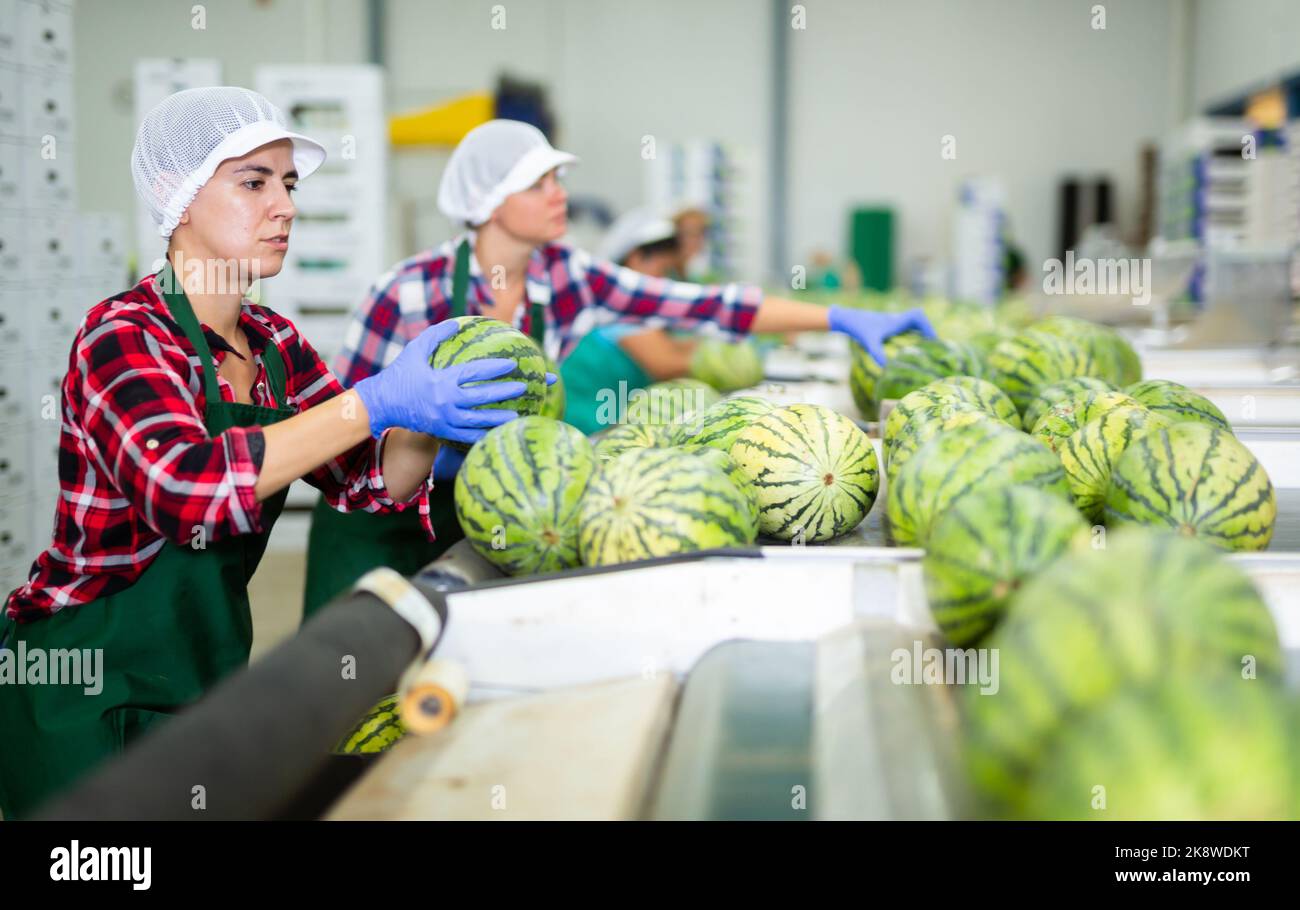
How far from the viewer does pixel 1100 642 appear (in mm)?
890

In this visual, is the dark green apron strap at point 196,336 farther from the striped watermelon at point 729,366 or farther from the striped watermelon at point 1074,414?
the striped watermelon at point 729,366

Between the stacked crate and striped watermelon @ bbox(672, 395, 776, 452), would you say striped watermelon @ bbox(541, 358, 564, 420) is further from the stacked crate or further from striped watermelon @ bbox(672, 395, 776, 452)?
the stacked crate

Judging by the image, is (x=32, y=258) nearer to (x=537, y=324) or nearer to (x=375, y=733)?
(x=537, y=324)

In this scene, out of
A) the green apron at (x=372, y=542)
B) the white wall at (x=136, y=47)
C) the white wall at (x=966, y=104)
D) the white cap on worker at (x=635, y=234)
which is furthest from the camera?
the white wall at (x=966, y=104)

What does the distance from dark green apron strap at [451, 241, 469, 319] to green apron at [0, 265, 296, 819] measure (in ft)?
3.63

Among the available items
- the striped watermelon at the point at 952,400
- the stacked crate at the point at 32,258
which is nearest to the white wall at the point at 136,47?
the stacked crate at the point at 32,258

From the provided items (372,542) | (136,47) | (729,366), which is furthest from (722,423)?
(136,47)

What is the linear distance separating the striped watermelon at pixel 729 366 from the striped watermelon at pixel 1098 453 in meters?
2.30

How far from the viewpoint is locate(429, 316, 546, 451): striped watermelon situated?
1859 millimetres

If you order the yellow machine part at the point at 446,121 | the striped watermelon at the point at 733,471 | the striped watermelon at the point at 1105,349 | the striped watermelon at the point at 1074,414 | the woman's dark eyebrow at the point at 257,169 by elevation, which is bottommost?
the striped watermelon at the point at 733,471

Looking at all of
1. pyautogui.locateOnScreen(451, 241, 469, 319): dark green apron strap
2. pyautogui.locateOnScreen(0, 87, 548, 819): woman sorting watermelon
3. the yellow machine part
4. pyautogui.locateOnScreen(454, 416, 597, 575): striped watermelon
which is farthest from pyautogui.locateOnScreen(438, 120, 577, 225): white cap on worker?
the yellow machine part

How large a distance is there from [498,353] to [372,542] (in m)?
1.06

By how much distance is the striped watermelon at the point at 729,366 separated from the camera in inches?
160
